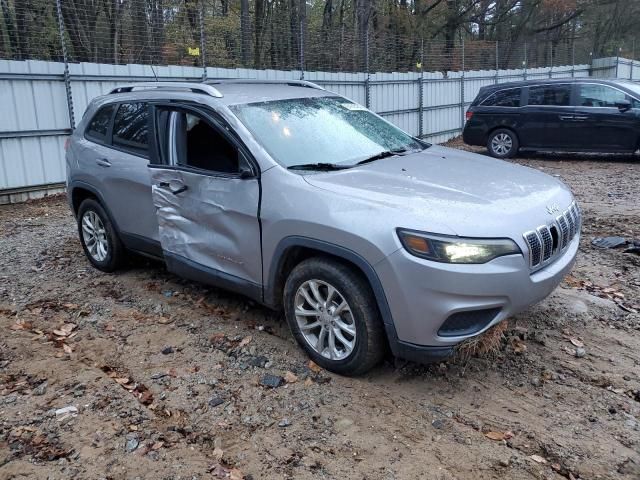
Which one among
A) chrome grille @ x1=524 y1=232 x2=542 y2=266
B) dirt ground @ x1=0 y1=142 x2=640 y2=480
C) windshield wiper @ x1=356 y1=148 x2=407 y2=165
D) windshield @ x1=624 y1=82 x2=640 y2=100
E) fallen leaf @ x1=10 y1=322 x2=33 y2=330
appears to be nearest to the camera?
dirt ground @ x1=0 y1=142 x2=640 y2=480

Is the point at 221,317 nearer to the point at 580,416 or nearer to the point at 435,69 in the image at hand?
the point at 580,416

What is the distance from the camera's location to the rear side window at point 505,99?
1309 cm

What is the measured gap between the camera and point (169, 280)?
5.51 metres

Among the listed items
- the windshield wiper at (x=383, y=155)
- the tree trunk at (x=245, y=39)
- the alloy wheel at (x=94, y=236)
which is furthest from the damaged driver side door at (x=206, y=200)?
the tree trunk at (x=245, y=39)

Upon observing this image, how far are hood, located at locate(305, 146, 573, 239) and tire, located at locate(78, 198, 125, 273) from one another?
2.57 metres

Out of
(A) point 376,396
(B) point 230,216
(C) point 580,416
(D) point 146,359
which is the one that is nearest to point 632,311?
(C) point 580,416

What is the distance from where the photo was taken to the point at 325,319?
12.0 feet

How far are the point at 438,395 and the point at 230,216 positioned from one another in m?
1.80

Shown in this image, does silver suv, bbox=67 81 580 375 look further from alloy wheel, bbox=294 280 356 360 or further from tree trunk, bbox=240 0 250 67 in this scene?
tree trunk, bbox=240 0 250 67

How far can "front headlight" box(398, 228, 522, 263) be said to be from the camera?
314 centimetres

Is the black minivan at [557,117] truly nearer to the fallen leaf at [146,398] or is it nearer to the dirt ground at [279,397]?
the dirt ground at [279,397]

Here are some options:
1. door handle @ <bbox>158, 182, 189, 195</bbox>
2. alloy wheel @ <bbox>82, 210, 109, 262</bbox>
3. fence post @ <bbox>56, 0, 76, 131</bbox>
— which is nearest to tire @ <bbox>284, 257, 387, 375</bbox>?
door handle @ <bbox>158, 182, 189, 195</bbox>

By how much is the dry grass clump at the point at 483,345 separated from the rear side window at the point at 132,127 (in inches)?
120

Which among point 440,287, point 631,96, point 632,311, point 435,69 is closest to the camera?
point 440,287
